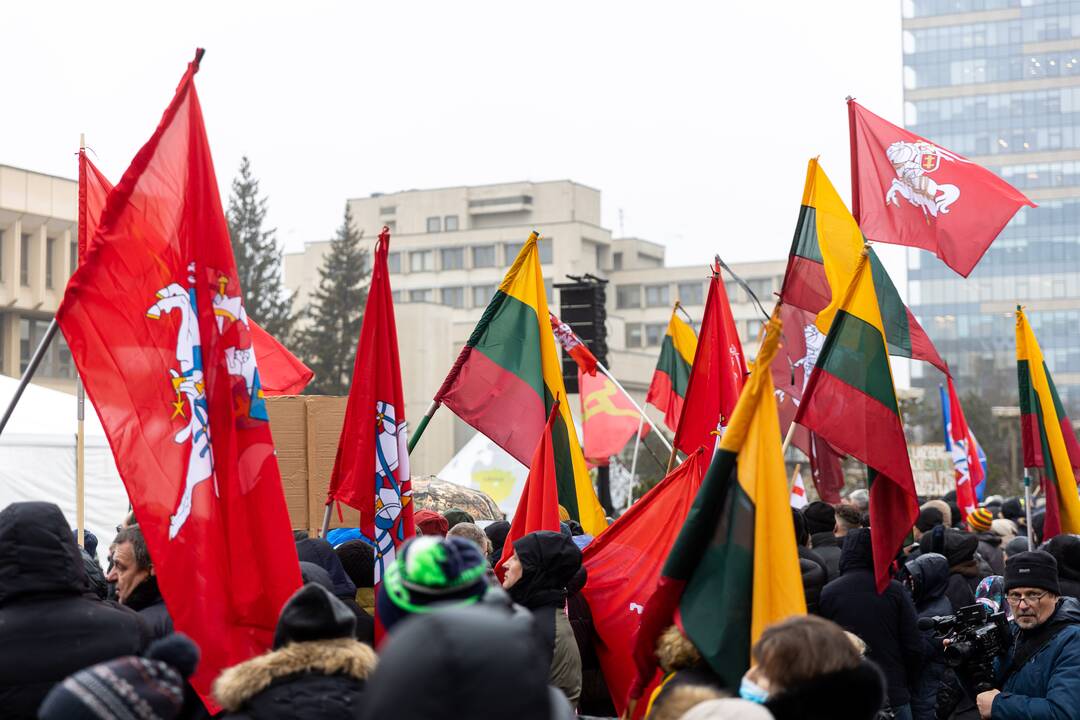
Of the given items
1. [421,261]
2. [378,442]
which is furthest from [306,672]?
[421,261]

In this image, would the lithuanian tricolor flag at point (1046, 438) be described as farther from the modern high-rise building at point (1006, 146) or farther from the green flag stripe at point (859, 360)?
the modern high-rise building at point (1006, 146)

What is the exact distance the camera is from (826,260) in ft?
31.4

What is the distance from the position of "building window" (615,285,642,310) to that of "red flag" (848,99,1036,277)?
96175 mm

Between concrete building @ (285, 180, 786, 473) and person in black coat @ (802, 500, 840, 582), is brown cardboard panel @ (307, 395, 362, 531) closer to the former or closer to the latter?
person in black coat @ (802, 500, 840, 582)

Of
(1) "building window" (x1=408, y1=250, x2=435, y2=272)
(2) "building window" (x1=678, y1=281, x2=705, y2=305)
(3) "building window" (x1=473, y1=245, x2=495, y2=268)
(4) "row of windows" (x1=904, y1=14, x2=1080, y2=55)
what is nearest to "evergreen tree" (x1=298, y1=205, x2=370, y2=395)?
(3) "building window" (x1=473, y1=245, x2=495, y2=268)

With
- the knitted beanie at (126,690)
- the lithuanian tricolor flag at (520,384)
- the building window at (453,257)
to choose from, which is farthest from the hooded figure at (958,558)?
the building window at (453,257)

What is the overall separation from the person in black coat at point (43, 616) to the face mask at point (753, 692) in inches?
84.1

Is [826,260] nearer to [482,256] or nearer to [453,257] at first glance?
[482,256]

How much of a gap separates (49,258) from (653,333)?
59.9 m

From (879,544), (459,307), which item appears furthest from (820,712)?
(459,307)

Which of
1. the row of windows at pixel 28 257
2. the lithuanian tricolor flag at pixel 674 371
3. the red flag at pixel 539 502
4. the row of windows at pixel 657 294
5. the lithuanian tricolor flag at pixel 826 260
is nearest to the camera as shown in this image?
the red flag at pixel 539 502

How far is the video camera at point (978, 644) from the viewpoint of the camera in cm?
669

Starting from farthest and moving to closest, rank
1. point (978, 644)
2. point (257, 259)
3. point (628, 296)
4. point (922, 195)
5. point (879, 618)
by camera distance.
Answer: point (628, 296), point (257, 259), point (922, 195), point (879, 618), point (978, 644)

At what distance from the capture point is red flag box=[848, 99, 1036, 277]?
10047 mm
